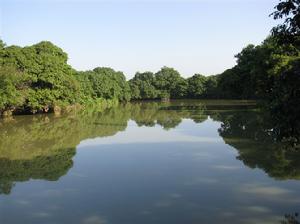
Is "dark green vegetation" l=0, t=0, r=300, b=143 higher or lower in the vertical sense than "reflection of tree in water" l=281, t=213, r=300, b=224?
higher

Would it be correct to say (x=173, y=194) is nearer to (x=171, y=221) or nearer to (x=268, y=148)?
(x=171, y=221)

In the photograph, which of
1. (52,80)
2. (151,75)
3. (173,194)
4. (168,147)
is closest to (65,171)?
(173,194)

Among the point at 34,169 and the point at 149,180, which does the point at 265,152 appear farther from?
the point at 34,169

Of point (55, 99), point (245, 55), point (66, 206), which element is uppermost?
point (245, 55)

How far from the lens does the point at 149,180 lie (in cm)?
1566

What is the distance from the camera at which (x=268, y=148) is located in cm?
2183

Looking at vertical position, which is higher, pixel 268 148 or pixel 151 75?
pixel 151 75

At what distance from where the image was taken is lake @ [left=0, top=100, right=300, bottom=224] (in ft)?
37.8

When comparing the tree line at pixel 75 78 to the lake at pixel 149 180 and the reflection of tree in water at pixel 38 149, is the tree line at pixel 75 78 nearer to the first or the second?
the lake at pixel 149 180

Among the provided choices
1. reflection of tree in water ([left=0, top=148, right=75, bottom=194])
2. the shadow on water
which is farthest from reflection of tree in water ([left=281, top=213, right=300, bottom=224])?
reflection of tree in water ([left=0, top=148, right=75, bottom=194])

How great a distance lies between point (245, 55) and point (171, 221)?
48.4m

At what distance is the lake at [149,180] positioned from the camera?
Result: 1152 cm

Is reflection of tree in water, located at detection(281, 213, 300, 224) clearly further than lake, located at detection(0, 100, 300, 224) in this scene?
No

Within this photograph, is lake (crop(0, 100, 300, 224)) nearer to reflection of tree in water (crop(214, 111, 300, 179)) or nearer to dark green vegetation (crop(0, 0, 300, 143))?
reflection of tree in water (crop(214, 111, 300, 179))
